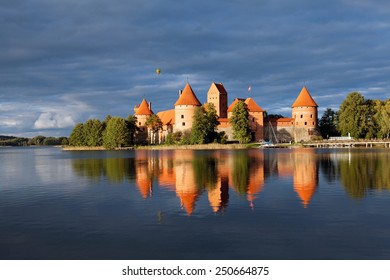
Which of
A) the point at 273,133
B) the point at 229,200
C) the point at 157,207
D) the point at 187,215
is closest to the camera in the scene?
the point at 187,215

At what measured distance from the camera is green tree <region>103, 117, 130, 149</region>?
3155 inches

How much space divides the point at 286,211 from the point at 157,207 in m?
3.80

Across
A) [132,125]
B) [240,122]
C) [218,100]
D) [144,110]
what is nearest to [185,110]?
[132,125]

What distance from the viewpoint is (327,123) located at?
8581 cm

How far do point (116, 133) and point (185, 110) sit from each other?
13.5 m

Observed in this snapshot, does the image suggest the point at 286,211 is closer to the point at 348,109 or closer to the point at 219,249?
the point at 219,249

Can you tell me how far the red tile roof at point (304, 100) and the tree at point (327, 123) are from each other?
5.87m

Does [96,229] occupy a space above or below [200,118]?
below

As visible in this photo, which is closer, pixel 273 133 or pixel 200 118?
pixel 200 118

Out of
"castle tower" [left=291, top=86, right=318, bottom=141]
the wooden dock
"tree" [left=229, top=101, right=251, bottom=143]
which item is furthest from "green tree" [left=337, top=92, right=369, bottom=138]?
"tree" [left=229, top=101, right=251, bottom=143]

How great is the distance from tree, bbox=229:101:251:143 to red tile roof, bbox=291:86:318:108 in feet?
50.6

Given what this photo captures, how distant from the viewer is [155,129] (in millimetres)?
87062

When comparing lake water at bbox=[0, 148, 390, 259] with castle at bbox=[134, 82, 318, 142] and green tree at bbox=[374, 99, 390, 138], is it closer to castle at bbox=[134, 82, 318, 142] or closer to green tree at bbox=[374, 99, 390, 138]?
green tree at bbox=[374, 99, 390, 138]
